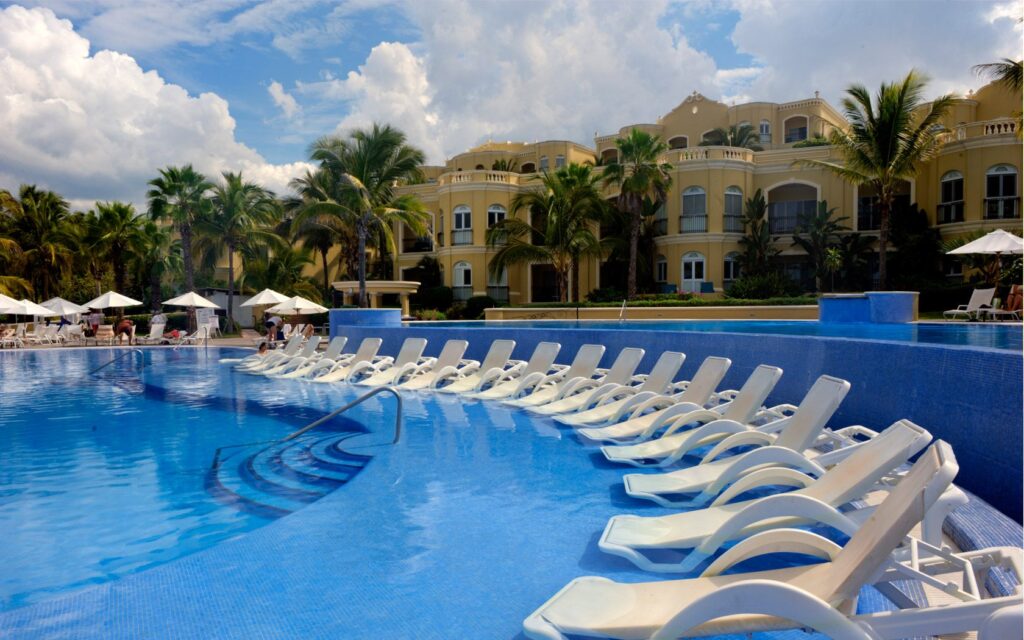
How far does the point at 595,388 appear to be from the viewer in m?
9.55

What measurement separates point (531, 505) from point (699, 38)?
361 inches

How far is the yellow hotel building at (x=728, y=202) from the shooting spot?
27.3 m

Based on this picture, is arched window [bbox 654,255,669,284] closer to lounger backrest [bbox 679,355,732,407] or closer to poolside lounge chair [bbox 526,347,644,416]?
poolside lounge chair [bbox 526,347,644,416]

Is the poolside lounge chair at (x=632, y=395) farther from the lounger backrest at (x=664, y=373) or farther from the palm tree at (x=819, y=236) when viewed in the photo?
the palm tree at (x=819, y=236)

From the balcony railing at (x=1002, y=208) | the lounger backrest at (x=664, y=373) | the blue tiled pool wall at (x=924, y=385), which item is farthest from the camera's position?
the balcony railing at (x=1002, y=208)

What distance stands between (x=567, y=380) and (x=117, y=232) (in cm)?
3166

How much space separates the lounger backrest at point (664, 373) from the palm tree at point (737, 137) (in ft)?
108

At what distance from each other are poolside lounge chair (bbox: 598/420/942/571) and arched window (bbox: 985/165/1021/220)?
28.8m

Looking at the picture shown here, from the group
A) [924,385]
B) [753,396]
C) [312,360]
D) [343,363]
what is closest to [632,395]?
[753,396]

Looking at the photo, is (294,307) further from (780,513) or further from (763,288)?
(780,513)

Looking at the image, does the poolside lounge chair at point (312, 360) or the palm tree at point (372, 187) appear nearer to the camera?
the poolside lounge chair at point (312, 360)

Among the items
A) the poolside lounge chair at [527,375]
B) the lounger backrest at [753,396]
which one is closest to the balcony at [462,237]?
the poolside lounge chair at [527,375]

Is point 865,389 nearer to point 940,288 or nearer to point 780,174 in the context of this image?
point 940,288

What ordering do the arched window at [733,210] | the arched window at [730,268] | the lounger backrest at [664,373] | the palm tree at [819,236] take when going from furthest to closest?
1. the arched window at [733,210]
2. the arched window at [730,268]
3. the palm tree at [819,236]
4. the lounger backrest at [664,373]
